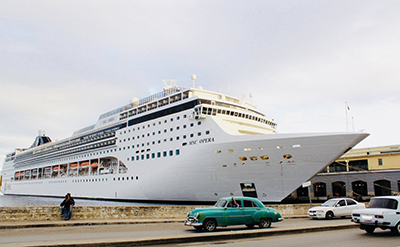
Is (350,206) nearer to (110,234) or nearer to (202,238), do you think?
(202,238)

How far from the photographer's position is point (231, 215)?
450 inches

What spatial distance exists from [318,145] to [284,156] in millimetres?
2588

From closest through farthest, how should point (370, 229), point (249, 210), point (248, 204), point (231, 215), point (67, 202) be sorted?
point (370, 229)
point (231, 215)
point (249, 210)
point (248, 204)
point (67, 202)

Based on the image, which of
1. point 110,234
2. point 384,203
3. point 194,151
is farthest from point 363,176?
point 110,234

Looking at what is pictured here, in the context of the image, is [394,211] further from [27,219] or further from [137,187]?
[137,187]

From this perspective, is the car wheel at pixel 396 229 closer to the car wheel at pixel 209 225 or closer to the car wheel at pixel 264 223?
the car wheel at pixel 264 223

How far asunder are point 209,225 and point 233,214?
3.31 ft

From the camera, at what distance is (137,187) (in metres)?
34.7

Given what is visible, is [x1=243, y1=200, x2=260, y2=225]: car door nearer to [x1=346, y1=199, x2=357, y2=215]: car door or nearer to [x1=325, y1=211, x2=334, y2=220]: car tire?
[x1=325, y1=211, x2=334, y2=220]: car tire

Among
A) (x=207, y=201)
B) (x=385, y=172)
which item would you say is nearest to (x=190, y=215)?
(x=207, y=201)

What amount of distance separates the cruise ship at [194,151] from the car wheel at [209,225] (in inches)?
554

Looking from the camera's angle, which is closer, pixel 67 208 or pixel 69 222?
pixel 69 222

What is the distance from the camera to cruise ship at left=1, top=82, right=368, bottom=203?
24.2 metres

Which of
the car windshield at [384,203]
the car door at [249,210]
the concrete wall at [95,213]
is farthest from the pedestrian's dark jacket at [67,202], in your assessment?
the car windshield at [384,203]
